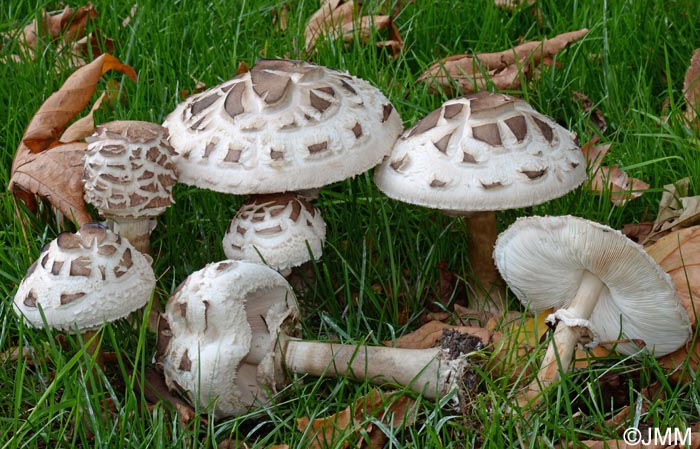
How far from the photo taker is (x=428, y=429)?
2.85 meters

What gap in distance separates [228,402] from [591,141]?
234 cm

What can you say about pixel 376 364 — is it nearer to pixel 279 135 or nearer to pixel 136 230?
pixel 279 135

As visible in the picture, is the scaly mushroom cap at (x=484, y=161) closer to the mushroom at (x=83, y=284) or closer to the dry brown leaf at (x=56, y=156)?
the mushroom at (x=83, y=284)

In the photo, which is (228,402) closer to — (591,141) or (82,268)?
(82,268)

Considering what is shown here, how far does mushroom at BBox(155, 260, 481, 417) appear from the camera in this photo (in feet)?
10.2

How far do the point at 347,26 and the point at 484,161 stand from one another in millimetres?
2539

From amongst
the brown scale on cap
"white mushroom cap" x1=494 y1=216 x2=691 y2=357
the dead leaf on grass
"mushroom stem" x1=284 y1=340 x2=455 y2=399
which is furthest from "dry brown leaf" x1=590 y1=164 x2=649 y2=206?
the brown scale on cap

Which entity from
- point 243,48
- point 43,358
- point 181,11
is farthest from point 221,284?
point 181,11

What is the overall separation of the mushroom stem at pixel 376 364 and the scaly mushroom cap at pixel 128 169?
81 cm

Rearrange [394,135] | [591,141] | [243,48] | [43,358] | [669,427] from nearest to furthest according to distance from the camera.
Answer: [669,427] → [43,358] → [394,135] → [591,141] → [243,48]

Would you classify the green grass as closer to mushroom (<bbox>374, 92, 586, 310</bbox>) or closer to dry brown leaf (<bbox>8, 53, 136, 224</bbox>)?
dry brown leaf (<bbox>8, 53, 136, 224</bbox>)

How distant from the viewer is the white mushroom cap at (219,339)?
3111 mm

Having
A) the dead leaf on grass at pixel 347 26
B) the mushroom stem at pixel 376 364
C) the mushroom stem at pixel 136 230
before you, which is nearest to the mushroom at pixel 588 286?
the mushroom stem at pixel 376 364

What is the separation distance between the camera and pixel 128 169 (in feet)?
10.9
